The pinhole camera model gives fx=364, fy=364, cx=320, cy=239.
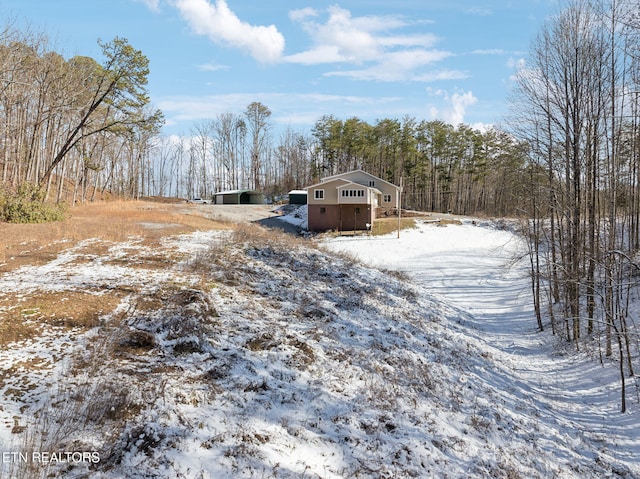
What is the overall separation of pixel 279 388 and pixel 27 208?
15494mm

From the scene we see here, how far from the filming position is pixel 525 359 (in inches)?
400

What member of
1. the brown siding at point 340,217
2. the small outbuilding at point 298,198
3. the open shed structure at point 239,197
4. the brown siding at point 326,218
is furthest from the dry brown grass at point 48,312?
the open shed structure at point 239,197

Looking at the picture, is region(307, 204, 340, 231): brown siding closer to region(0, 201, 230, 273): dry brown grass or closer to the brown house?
the brown house

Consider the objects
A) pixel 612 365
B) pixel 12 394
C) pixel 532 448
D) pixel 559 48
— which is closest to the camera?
pixel 12 394

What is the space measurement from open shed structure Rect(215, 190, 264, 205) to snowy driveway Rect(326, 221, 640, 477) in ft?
97.0

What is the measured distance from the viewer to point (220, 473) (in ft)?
12.6

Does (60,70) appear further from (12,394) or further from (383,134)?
(383,134)

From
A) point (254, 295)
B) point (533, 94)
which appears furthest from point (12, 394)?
point (533, 94)

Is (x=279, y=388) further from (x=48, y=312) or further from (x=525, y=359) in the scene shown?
(x=525, y=359)

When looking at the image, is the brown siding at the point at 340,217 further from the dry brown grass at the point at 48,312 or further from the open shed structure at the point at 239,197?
the dry brown grass at the point at 48,312

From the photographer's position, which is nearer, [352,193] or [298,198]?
[352,193]

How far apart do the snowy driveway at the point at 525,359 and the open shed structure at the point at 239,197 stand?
29555 mm

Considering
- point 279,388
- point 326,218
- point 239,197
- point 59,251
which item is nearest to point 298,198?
→ point 239,197

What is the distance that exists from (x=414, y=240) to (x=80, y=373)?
2543cm
